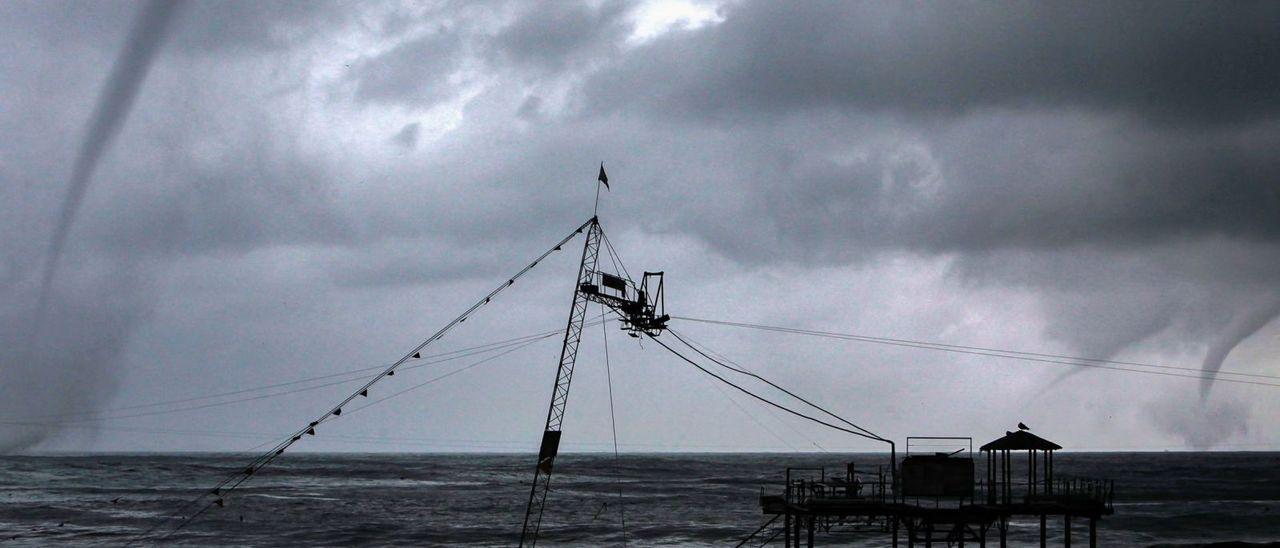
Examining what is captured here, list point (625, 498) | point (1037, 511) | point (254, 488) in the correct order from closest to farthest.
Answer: point (1037, 511), point (625, 498), point (254, 488)

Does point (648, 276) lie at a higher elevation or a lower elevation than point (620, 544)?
higher

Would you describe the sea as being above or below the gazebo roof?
below

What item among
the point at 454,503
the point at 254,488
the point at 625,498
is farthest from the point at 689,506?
the point at 254,488

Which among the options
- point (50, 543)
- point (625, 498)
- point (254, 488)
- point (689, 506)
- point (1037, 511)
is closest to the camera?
point (1037, 511)

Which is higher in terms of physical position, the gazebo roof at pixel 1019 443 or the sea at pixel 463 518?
the gazebo roof at pixel 1019 443

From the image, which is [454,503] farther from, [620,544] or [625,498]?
[620,544]

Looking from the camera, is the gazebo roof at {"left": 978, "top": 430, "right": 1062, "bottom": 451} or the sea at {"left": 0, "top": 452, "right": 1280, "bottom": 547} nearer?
the gazebo roof at {"left": 978, "top": 430, "right": 1062, "bottom": 451}

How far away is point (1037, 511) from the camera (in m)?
50.8

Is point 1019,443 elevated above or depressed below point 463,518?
above

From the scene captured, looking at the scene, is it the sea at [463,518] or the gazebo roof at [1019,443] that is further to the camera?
the sea at [463,518]

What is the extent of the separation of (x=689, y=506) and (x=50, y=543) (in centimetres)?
8046

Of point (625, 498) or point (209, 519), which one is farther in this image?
point (625, 498)

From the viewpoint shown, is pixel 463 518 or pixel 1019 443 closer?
pixel 1019 443

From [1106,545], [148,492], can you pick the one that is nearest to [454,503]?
[148,492]
